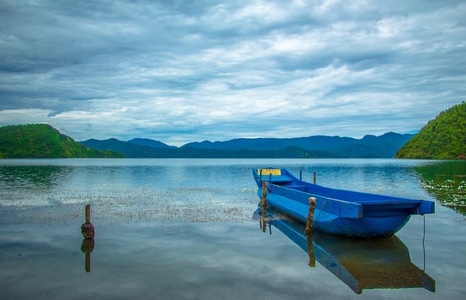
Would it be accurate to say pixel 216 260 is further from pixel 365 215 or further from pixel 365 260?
pixel 365 215

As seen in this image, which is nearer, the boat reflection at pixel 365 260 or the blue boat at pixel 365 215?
the boat reflection at pixel 365 260

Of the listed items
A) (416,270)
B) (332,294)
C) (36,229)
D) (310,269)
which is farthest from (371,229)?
(36,229)

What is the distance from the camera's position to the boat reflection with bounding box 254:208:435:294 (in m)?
14.0

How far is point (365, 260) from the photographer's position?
16.8 meters

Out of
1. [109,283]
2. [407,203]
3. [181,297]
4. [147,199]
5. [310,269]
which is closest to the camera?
[181,297]

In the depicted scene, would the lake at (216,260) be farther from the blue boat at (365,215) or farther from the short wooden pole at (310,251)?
the blue boat at (365,215)

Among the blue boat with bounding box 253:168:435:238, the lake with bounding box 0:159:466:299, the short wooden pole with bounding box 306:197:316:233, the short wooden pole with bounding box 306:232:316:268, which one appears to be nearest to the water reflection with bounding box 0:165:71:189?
the lake with bounding box 0:159:466:299

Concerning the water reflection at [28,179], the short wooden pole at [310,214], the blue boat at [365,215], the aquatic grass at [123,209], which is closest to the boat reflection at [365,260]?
the short wooden pole at [310,214]

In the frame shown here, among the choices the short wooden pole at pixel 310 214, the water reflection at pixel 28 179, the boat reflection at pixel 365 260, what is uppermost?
the short wooden pole at pixel 310 214

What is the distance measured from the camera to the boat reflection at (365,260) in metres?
14.0

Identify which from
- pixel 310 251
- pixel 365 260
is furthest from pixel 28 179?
pixel 365 260

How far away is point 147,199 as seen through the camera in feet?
131

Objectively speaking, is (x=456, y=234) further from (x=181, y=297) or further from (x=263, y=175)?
(x=263, y=175)

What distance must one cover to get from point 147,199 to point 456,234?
28041 millimetres
